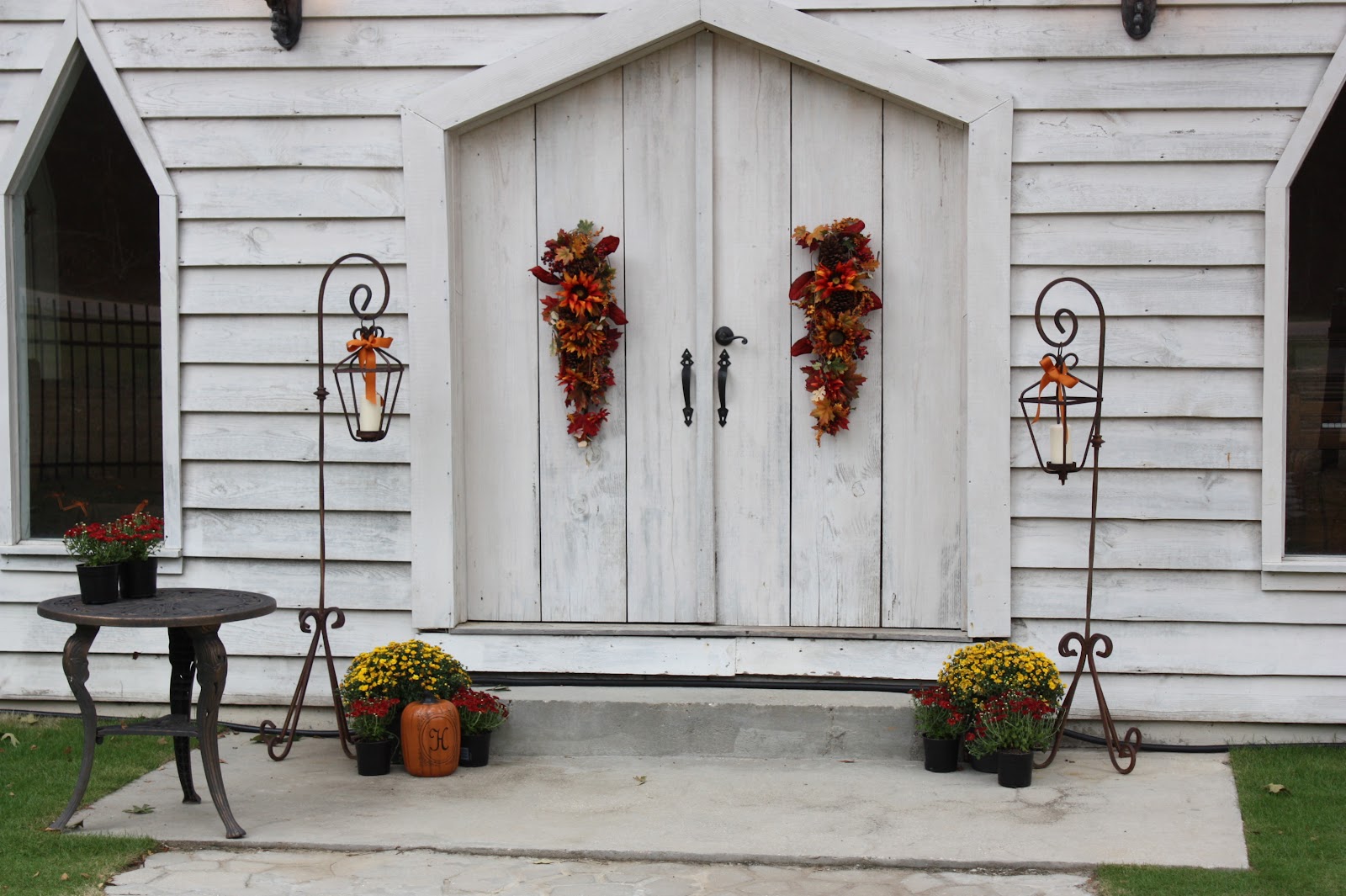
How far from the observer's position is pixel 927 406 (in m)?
5.15

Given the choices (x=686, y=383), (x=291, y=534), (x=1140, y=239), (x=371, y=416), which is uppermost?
(x=1140, y=239)

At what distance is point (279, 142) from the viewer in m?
5.26

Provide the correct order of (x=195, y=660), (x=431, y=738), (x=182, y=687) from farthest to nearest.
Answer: (x=431, y=738), (x=182, y=687), (x=195, y=660)

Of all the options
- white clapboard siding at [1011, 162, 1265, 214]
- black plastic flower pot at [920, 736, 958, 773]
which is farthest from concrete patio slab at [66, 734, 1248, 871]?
white clapboard siding at [1011, 162, 1265, 214]

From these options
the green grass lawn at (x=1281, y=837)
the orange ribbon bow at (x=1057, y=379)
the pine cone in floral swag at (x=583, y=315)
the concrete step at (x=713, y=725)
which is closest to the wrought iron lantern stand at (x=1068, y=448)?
the orange ribbon bow at (x=1057, y=379)

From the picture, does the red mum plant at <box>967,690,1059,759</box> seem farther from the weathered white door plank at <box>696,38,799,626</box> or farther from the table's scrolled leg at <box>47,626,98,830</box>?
the table's scrolled leg at <box>47,626,98,830</box>

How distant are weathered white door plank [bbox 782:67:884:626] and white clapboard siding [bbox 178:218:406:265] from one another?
1.54 m

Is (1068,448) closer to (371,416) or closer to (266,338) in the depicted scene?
(371,416)

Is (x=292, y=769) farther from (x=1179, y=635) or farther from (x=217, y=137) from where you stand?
(x=1179, y=635)

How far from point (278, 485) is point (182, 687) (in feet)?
3.73

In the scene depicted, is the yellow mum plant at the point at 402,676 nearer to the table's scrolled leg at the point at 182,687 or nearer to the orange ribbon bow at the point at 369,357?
the table's scrolled leg at the point at 182,687

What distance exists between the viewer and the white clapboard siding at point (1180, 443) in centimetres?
497

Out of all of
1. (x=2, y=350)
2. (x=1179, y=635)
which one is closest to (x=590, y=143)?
(x=2, y=350)

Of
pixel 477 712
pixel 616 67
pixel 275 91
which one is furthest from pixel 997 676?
pixel 275 91
